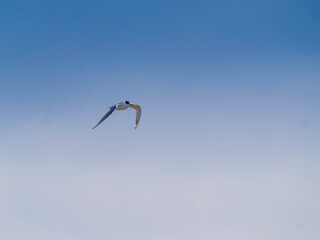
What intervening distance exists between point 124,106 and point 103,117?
2.45 m

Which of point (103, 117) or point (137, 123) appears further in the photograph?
point (137, 123)

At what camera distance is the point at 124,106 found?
106 ft

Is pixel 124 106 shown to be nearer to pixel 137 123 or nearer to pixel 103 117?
pixel 103 117

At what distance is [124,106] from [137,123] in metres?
6.49

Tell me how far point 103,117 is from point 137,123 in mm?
7768

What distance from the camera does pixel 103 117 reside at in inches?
1233

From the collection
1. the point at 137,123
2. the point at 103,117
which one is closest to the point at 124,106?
the point at 103,117

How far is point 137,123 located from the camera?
38531mm

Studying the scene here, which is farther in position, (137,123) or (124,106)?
(137,123)

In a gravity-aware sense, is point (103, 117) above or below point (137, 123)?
below
